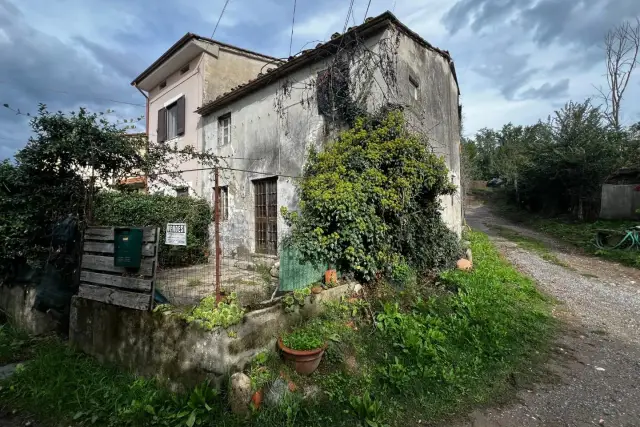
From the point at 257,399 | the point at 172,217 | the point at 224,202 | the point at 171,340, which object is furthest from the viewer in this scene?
the point at 224,202

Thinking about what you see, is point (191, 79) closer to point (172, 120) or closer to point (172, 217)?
point (172, 120)

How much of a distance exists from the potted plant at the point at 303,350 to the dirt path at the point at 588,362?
5.39ft

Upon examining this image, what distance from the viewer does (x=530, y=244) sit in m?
12.9

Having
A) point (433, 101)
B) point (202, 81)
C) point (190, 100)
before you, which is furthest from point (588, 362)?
point (190, 100)

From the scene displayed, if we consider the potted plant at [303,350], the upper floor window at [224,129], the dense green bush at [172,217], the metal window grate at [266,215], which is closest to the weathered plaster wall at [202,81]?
the dense green bush at [172,217]

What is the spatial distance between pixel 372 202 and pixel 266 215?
3624 mm

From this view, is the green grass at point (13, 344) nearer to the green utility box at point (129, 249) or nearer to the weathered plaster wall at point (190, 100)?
the green utility box at point (129, 249)

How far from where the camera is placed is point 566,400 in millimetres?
3455

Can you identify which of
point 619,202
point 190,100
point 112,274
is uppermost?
point 190,100

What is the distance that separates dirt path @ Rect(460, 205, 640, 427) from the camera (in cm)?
321

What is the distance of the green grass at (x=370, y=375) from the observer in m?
3.19

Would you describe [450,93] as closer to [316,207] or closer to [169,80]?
[316,207]

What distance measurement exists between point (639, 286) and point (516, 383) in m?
6.27

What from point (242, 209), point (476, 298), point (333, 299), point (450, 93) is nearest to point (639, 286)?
Answer: point (476, 298)
